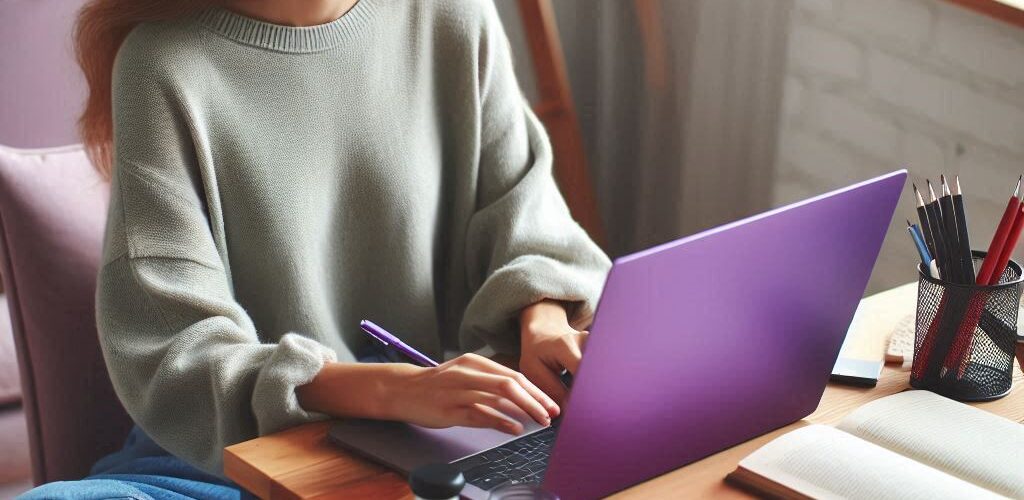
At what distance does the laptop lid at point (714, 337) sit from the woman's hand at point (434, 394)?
0.09 m

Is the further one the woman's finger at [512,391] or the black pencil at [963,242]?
the black pencil at [963,242]

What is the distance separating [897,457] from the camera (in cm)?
85

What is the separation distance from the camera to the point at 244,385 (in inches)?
38.9

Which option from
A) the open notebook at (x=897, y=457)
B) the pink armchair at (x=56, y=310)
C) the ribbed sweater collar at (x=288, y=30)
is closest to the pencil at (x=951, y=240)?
the open notebook at (x=897, y=457)

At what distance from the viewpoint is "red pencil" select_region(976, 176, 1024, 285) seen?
974mm

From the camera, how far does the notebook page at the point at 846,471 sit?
81 centimetres

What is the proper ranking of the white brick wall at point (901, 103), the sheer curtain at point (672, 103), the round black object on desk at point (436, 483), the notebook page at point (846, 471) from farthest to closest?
the sheer curtain at point (672, 103) → the white brick wall at point (901, 103) → the notebook page at point (846, 471) → the round black object on desk at point (436, 483)

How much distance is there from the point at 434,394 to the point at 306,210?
1.30 feet

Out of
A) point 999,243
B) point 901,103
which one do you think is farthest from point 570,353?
point 901,103

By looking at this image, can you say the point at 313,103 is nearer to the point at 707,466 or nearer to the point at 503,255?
the point at 503,255

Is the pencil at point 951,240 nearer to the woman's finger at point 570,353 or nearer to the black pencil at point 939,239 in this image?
the black pencil at point 939,239

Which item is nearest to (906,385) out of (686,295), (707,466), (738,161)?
(707,466)

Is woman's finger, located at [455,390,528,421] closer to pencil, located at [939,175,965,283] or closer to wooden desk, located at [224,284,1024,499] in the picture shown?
wooden desk, located at [224,284,1024,499]

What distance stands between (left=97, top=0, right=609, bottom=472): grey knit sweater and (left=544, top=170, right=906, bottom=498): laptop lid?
26 centimetres
